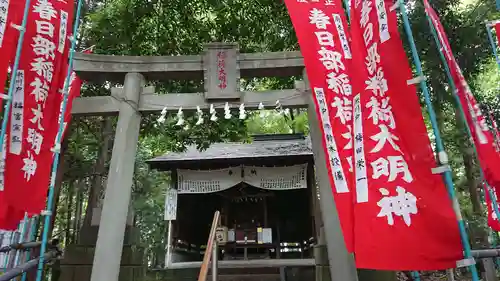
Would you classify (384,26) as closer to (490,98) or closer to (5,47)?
(5,47)

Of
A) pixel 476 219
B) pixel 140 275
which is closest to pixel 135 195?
pixel 140 275

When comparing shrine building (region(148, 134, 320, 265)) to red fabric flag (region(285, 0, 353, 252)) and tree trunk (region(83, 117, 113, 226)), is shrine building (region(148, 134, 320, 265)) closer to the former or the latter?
tree trunk (region(83, 117, 113, 226))

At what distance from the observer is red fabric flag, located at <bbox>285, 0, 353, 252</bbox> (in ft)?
13.1

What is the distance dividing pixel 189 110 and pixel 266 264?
5878 mm

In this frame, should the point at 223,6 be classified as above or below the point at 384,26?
above

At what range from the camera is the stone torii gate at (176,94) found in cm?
507

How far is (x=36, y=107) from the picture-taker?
4.16 metres

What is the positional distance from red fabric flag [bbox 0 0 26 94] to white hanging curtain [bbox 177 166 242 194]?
7.50 meters

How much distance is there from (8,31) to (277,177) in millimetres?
8233

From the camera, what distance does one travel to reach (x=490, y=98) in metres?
9.33

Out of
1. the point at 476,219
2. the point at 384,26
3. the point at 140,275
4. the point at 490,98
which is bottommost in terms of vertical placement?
the point at 140,275

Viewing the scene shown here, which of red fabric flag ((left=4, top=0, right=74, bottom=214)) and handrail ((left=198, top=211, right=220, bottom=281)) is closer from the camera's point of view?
handrail ((left=198, top=211, right=220, bottom=281))

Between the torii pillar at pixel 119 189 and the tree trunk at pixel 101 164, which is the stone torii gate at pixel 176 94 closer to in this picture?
the torii pillar at pixel 119 189

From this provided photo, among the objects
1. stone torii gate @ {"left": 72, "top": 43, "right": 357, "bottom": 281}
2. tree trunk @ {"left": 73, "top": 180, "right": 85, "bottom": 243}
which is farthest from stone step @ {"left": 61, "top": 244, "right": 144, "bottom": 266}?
tree trunk @ {"left": 73, "top": 180, "right": 85, "bottom": 243}
